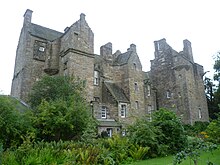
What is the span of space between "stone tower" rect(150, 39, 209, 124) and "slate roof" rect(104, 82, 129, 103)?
9180mm

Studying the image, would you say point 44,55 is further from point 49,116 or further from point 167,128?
point 167,128

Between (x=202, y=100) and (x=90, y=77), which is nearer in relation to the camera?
(x=90, y=77)

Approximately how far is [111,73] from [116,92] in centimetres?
406

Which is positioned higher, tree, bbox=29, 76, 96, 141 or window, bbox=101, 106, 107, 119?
window, bbox=101, 106, 107, 119

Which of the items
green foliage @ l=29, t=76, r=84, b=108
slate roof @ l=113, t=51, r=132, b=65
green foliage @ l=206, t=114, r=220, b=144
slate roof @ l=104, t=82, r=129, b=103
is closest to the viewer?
green foliage @ l=206, t=114, r=220, b=144

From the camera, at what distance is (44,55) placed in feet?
97.3

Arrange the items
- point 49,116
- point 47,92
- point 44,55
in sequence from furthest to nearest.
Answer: point 44,55, point 47,92, point 49,116

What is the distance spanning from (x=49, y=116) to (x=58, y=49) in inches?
587

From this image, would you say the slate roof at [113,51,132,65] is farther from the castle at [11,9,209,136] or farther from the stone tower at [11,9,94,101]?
the stone tower at [11,9,94,101]

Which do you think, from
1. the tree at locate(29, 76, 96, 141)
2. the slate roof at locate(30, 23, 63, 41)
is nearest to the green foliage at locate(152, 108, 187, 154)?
the tree at locate(29, 76, 96, 141)

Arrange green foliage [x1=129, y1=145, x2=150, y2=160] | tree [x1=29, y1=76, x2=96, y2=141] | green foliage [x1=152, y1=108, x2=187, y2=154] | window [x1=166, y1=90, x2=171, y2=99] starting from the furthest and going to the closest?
1. window [x1=166, y1=90, x2=171, y2=99]
2. tree [x1=29, y1=76, x2=96, y2=141]
3. green foliage [x1=152, y1=108, x2=187, y2=154]
4. green foliage [x1=129, y1=145, x2=150, y2=160]

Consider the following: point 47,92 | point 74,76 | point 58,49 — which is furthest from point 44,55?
point 47,92

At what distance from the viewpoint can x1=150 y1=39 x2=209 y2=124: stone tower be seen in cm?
3491

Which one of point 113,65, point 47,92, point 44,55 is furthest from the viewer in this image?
point 113,65
